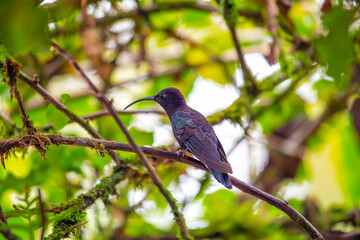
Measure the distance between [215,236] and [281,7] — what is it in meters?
2.66

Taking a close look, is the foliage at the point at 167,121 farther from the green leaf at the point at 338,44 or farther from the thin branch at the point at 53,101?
the green leaf at the point at 338,44

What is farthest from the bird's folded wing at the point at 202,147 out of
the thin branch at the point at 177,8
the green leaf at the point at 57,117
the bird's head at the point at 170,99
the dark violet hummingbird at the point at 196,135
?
the thin branch at the point at 177,8

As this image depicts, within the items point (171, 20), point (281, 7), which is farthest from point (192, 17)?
point (281, 7)

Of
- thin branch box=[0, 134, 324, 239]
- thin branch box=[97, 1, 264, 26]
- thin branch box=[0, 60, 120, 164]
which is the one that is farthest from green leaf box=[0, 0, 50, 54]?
thin branch box=[97, 1, 264, 26]

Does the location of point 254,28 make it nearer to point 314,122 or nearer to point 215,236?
point 314,122

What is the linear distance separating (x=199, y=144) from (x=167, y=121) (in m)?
1.46

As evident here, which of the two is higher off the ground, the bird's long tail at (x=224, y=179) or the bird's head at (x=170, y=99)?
the bird's head at (x=170, y=99)

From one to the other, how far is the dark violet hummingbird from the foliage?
1.04ft

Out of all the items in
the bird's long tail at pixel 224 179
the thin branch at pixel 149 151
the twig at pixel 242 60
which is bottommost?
the thin branch at pixel 149 151

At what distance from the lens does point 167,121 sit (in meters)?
4.50

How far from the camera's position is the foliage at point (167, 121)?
317 centimetres

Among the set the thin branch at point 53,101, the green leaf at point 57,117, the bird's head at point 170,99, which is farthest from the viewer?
the bird's head at point 170,99

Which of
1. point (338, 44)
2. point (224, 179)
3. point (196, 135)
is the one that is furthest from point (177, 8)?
point (338, 44)

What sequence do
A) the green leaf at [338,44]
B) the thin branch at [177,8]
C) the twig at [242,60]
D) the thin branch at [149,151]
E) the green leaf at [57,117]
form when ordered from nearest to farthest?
1. the green leaf at [338,44]
2. the thin branch at [149,151]
3. the green leaf at [57,117]
4. the twig at [242,60]
5. the thin branch at [177,8]
